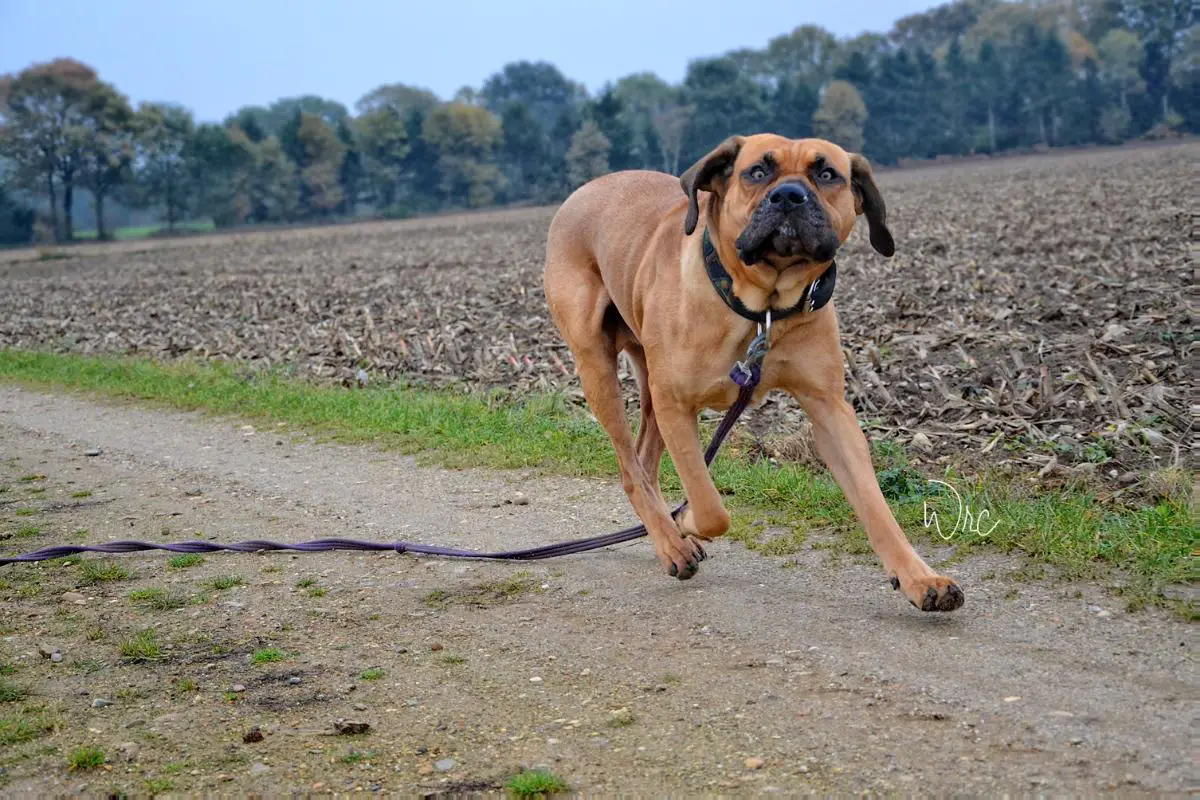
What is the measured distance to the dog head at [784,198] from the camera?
15.4ft

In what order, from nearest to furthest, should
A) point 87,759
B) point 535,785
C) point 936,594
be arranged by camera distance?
point 535,785
point 87,759
point 936,594

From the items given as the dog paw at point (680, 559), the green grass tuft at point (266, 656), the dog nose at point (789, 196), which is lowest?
the green grass tuft at point (266, 656)

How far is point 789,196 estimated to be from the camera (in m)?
4.68

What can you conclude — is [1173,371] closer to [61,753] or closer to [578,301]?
[578,301]

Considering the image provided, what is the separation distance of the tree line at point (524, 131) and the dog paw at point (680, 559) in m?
73.2

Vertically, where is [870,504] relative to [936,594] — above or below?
above

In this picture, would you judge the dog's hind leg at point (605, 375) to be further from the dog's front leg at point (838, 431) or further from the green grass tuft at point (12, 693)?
the green grass tuft at point (12, 693)

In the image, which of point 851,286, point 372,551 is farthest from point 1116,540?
point 851,286

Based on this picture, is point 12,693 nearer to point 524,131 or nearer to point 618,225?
point 618,225

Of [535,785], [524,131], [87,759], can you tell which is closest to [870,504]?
[535,785]

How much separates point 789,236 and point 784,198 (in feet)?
0.51

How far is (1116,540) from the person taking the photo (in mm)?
5156
